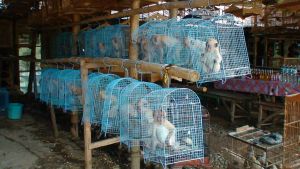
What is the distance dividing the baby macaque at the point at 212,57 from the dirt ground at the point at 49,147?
3.53 metres

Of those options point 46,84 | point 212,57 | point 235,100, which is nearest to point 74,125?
point 46,84

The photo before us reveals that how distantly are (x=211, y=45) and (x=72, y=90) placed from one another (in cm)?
341

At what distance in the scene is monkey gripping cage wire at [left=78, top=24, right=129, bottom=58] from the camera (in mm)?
6359

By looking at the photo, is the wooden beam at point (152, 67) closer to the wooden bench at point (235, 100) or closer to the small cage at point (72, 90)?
the small cage at point (72, 90)

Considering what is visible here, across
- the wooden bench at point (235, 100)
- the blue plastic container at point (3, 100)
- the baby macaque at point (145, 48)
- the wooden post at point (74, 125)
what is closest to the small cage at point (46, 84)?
the wooden post at point (74, 125)

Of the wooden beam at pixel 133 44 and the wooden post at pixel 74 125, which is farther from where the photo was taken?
the wooden post at pixel 74 125

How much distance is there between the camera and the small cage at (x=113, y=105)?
4.70m

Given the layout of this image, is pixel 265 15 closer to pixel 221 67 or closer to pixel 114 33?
pixel 114 33

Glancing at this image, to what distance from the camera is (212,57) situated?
380cm

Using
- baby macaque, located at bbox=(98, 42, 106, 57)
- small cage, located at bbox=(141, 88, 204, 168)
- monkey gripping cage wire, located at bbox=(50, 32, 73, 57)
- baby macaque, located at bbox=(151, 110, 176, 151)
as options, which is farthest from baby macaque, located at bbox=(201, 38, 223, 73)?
monkey gripping cage wire, located at bbox=(50, 32, 73, 57)

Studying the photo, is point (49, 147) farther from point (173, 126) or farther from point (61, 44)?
point (173, 126)

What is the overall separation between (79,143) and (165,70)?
460 cm

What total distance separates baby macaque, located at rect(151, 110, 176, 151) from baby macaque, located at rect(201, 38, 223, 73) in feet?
2.29

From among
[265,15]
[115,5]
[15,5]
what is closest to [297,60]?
[265,15]
